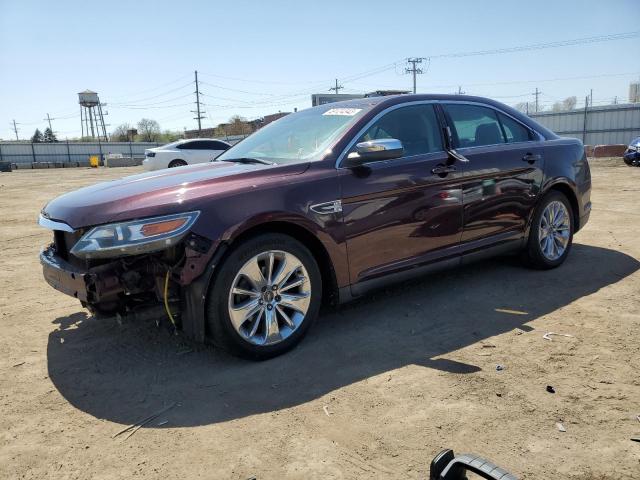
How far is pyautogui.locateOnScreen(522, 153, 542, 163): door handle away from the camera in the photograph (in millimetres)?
4688

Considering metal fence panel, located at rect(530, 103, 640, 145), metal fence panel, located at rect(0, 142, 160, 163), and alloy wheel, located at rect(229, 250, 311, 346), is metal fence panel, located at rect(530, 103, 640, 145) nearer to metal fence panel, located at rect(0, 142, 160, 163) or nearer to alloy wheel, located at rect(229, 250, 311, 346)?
alloy wheel, located at rect(229, 250, 311, 346)

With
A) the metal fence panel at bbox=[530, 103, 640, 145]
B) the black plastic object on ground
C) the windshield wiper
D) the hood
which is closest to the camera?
the black plastic object on ground

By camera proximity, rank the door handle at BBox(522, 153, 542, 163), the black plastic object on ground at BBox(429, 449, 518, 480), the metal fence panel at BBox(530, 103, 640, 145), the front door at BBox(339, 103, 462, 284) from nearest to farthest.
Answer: the black plastic object on ground at BBox(429, 449, 518, 480), the front door at BBox(339, 103, 462, 284), the door handle at BBox(522, 153, 542, 163), the metal fence panel at BBox(530, 103, 640, 145)

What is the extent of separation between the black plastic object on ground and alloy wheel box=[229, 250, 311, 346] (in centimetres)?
154

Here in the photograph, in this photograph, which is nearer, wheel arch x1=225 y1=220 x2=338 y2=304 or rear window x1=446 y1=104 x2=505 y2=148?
wheel arch x1=225 y1=220 x2=338 y2=304

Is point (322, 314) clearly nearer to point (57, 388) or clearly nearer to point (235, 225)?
point (235, 225)

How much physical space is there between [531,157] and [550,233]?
2.66ft

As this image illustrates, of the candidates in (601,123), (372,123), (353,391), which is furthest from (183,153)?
(601,123)

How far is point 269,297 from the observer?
3.23 metres

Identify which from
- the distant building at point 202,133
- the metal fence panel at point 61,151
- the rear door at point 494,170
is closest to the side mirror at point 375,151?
the rear door at point 494,170

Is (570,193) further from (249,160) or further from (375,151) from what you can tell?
(249,160)

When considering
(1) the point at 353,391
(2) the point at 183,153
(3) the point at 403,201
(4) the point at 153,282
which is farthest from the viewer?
(2) the point at 183,153

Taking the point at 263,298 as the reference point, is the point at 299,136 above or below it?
above

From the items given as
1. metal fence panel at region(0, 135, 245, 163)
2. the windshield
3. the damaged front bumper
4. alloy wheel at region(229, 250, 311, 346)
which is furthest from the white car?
metal fence panel at region(0, 135, 245, 163)
